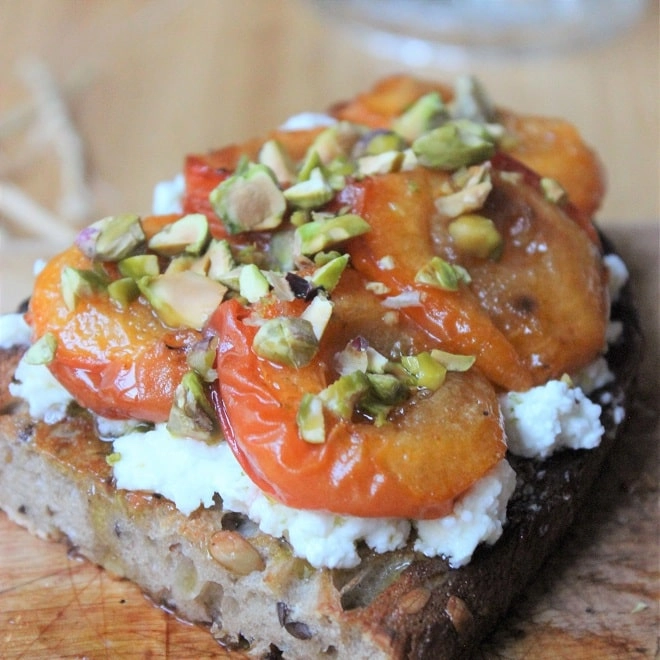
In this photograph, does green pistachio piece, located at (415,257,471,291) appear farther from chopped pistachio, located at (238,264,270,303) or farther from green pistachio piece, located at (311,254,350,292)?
chopped pistachio, located at (238,264,270,303)

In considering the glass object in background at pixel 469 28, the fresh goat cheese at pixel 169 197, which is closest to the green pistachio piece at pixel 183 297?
the fresh goat cheese at pixel 169 197

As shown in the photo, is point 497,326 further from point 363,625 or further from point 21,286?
point 21,286

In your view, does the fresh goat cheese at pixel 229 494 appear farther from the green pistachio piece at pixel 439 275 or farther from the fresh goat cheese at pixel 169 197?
the fresh goat cheese at pixel 169 197

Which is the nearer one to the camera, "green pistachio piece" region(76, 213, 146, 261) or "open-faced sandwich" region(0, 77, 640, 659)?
"open-faced sandwich" region(0, 77, 640, 659)

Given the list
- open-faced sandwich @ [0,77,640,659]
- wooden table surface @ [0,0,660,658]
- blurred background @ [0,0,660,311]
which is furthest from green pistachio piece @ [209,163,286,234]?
blurred background @ [0,0,660,311]

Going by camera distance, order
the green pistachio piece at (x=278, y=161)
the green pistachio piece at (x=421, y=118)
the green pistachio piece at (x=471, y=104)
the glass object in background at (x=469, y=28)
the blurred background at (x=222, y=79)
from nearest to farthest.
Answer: the green pistachio piece at (x=278, y=161)
the green pistachio piece at (x=421, y=118)
the green pistachio piece at (x=471, y=104)
the blurred background at (x=222, y=79)
the glass object in background at (x=469, y=28)

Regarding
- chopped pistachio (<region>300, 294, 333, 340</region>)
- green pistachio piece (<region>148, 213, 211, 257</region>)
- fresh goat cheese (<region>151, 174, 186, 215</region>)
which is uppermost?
chopped pistachio (<region>300, 294, 333, 340</region>)

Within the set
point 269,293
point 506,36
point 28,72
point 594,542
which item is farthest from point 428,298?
point 506,36
